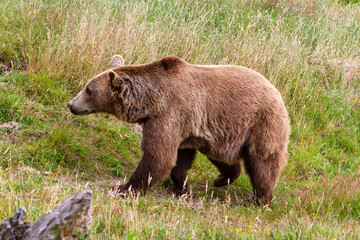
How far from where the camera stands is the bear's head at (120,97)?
591 cm

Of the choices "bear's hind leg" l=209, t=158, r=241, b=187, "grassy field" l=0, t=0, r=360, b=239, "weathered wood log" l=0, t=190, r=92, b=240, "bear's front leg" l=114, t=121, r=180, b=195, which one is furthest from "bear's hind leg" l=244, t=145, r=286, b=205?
"weathered wood log" l=0, t=190, r=92, b=240

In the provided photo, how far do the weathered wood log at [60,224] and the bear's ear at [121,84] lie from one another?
10.4 feet

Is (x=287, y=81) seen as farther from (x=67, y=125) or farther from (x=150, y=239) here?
(x=150, y=239)

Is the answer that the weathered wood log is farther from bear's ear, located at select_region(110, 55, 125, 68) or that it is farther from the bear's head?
bear's ear, located at select_region(110, 55, 125, 68)

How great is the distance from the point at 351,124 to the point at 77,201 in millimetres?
7468

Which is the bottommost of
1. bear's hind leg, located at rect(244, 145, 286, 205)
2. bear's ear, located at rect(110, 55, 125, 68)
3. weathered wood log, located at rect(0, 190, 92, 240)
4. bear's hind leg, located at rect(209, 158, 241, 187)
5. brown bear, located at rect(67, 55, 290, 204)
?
bear's hind leg, located at rect(209, 158, 241, 187)

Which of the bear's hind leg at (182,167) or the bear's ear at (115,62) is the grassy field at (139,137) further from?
the bear's ear at (115,62)

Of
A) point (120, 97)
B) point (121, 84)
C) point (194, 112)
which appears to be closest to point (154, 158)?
point (194, 112)

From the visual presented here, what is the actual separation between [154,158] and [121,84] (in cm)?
101

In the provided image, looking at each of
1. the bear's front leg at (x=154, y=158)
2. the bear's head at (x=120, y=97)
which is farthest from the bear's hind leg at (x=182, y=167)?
the bear's head at (x=120, y=97)

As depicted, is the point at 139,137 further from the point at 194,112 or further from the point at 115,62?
the point at 194,112

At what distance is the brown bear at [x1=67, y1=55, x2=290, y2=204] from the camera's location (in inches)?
229

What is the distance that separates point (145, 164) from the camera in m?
5.76

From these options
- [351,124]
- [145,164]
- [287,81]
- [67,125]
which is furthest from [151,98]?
[351,124]
